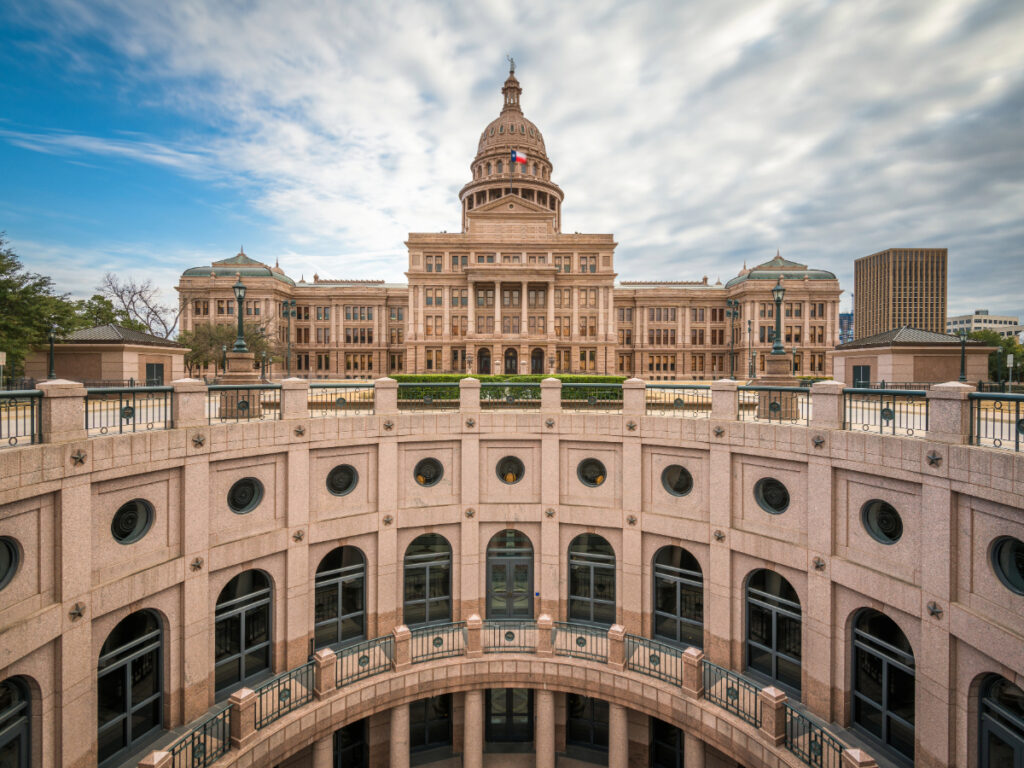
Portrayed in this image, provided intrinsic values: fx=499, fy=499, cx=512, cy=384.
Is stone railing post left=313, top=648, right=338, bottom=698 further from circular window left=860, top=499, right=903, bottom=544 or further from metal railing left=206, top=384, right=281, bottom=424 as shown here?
circular window left=860, top=499, right=903, bottom=544

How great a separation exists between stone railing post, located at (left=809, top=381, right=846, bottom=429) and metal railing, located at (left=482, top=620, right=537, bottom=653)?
10.4 meters

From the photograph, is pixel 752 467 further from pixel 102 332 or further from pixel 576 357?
pixel 576 357

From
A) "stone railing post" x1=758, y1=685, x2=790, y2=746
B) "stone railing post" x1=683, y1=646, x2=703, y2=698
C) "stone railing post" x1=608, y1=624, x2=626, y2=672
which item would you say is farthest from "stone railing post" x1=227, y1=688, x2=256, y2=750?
"stone railing post" x1=758, y1=685, x2=790, y2=746

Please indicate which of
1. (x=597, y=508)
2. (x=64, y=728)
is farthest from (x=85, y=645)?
(x=597, y=508)

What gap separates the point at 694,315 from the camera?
278ft

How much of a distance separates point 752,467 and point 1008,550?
545 centimetres

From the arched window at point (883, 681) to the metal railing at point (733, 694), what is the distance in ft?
7.82

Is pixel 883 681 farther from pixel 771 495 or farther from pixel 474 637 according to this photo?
pixel 474 637

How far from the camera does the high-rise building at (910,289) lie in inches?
6885

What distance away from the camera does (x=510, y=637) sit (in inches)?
606

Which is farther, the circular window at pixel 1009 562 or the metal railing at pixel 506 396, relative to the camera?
the metal railing at pixel 506 396

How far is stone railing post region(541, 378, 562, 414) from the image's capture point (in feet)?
54.9

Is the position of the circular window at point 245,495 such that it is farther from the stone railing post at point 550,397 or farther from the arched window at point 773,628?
the arched window at point 773,628

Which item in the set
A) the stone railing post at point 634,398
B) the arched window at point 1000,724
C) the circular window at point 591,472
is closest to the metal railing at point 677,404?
the stone railing post at point 634,398
